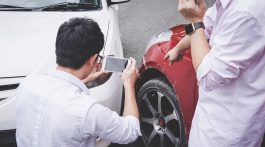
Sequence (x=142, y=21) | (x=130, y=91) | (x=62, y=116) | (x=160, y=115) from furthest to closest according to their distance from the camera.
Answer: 1. (x=142, y=21)
2. (x=160, y=115)
3. (x=130, y=91)
4. (x=62, y=116)

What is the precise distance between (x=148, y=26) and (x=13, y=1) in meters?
3.26

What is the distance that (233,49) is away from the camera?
5.90 feet

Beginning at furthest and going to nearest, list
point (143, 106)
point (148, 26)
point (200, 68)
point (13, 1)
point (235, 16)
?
point (148, 26) → point (13, 1) → point (143, 106) → point (200, 68) → point (235, 16)

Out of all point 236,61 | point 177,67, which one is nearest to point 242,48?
point 236,61

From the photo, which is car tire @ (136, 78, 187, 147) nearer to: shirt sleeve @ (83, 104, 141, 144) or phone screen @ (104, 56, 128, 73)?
phone screen @ (104, 56, 128, 73)

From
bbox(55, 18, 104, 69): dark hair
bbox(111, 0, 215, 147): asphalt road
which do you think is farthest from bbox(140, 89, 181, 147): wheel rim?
bbox(111, 0, 215, 147): asphalt road

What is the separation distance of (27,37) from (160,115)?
1315 millimetres

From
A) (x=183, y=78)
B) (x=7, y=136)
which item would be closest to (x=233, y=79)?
(x=183, y=78)

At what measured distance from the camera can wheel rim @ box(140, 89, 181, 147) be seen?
3.27m

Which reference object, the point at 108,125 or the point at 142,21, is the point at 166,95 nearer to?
the point at 108,125

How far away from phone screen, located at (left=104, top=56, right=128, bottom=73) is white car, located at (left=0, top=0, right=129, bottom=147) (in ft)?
2.15

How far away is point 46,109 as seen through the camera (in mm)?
1953

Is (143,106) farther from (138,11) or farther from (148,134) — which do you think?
(138,11)

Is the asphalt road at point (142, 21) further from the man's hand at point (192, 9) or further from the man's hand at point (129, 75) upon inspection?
the man's hand at point (192, 9)
